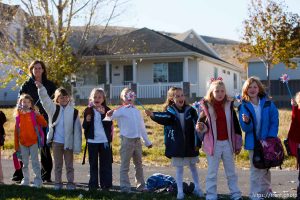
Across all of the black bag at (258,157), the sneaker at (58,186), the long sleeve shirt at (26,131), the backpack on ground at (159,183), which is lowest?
the sneaker at (58,186)

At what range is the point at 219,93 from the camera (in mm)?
7355

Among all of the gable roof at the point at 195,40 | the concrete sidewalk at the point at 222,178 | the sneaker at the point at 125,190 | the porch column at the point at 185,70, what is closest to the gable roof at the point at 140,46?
the porch column at the point at 185,70

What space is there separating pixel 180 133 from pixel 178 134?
33 mm

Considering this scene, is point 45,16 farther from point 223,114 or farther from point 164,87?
point 223,114

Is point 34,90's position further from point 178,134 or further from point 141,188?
point 178,134

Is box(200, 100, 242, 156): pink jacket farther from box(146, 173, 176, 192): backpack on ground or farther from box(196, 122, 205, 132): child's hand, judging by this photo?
box(146, 173, 176, 192): backpack on ground

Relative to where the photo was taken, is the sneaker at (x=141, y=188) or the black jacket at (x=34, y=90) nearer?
the sneaker at (x=141, y=188)

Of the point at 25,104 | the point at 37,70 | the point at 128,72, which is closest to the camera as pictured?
the point at 25,104

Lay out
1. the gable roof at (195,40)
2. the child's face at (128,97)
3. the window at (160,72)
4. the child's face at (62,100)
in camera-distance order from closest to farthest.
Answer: the child's face at (128,97) < the child's face at (62,100) < the window at (160,72) < the gable roof at (195,40)

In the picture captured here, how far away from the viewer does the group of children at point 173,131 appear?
7.30 m

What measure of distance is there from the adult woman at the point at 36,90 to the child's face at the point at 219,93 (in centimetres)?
330

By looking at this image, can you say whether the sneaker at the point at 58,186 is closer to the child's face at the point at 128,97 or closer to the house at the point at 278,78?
the child's face at the point at 128,97

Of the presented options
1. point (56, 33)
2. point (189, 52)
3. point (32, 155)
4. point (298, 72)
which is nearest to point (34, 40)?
point (56, 33)

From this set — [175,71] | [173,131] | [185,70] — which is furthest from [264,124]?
[175,71]
